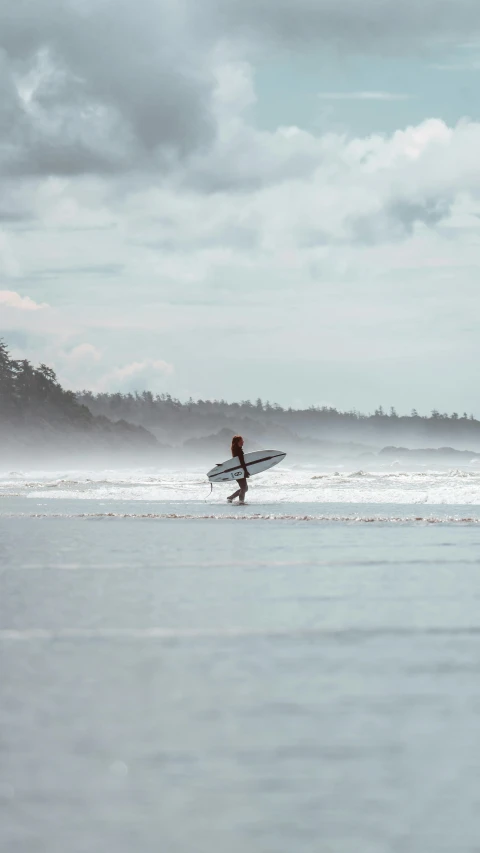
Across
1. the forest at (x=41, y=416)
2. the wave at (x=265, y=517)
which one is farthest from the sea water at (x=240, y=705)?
the forest at (x=41, y=416)

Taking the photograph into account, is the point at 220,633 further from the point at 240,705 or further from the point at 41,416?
the point at 41,416

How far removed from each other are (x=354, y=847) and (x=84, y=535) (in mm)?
14162

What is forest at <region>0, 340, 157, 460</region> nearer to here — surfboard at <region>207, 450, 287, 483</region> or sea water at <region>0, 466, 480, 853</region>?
surfboard at <region>207, 450, 287, 483</region>

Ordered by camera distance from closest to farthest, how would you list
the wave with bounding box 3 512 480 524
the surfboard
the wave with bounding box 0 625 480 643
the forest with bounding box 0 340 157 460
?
the wave with bounding box 0 625 480 643 < the wave with bounding box 3 512 480 524 < the surfboard < the forest with bounding box 0 340 157 460

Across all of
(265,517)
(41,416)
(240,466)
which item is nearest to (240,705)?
(265,517)

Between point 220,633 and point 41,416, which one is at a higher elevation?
point 41,416

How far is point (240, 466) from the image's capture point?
107 feet

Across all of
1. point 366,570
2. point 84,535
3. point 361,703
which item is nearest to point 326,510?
point 84,535

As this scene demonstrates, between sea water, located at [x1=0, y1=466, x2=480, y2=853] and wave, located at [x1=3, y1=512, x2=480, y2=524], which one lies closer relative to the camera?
sea water, located at [x1=0, y1=466, x2=480, y2=853]

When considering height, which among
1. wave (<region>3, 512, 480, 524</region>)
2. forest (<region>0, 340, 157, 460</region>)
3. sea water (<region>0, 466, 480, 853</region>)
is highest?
forest (<region>0, 340, 157, 460</region>)

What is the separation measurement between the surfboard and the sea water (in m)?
19.6

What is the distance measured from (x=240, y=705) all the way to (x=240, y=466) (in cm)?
2706

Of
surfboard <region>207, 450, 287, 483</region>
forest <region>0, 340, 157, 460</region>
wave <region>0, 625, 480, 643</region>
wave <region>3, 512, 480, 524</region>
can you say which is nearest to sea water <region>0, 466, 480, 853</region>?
wave <region>0, 625, 480, 643</region>

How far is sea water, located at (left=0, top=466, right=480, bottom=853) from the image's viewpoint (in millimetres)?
3832
